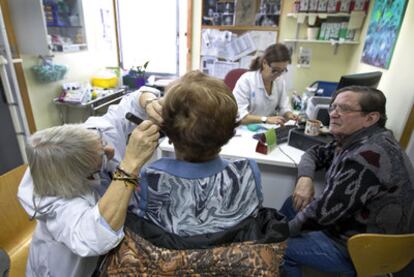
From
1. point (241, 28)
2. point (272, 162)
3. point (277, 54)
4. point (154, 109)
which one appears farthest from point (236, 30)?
point (154, 109)

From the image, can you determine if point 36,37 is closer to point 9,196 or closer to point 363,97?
point 9,196

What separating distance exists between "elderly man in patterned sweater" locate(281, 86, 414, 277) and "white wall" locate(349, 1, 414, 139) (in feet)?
2.64

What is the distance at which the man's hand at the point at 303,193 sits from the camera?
1.37 metres

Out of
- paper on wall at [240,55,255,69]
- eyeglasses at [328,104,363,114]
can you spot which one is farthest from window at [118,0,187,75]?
eyeglasses at [328,104,363,114]

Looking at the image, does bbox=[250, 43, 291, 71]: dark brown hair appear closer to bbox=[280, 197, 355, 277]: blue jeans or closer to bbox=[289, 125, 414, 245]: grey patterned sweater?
bbox=[289, 125, 414, 245]: grey patterned sweater

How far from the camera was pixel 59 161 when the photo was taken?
734 millimetres

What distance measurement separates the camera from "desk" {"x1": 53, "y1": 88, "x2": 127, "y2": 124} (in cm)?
265

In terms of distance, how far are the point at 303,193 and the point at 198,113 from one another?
0.93m

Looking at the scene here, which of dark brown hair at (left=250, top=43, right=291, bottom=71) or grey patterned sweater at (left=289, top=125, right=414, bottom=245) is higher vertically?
dark brown hair at (left=250, top=43, right=291, bottom=71)

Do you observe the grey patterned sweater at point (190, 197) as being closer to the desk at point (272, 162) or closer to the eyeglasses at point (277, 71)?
the desk at point (272, 162)

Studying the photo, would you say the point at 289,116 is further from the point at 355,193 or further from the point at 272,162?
the point at 355,193

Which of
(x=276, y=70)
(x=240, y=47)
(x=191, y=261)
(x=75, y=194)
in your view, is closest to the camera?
(x=191, y=261)

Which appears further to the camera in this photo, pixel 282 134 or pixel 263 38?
pixel 263 38

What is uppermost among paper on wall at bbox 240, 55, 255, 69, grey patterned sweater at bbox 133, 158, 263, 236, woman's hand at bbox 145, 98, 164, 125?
woman's hand at bbox 145, 98, 164, 125
